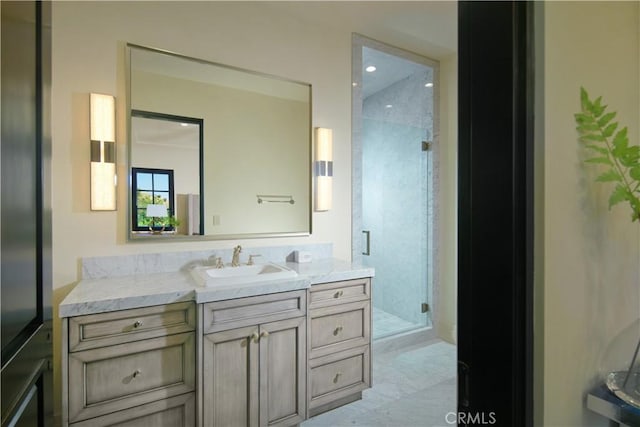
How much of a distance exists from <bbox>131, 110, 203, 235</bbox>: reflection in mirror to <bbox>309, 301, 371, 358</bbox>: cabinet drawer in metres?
1.01

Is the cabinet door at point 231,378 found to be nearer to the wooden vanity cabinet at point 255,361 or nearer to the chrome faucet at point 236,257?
the wooden vanity cabinet at point 255,361

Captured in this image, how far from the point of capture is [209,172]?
2.21m

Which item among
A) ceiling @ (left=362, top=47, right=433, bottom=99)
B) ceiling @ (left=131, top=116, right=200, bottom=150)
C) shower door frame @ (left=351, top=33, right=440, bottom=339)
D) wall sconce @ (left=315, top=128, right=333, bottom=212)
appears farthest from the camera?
ceiling @ (left=362, top=47, right=433, bottom=99)

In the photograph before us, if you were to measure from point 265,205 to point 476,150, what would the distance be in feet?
6.32

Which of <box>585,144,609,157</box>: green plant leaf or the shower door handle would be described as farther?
the shower door handle

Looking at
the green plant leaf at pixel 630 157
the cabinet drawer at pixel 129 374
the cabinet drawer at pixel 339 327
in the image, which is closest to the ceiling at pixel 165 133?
the cabinet drawer at pixel 129 374

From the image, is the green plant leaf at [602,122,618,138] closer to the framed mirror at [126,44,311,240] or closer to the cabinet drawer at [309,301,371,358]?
the cabinet drawer at [309,301,371,358]

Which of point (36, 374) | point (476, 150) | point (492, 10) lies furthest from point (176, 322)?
point (492, 10)

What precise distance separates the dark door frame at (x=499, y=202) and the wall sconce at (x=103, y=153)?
190 cm

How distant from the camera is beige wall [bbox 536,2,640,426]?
2.22 feet

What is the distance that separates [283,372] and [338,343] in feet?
1.40

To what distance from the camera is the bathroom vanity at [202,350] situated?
1415 millimetres

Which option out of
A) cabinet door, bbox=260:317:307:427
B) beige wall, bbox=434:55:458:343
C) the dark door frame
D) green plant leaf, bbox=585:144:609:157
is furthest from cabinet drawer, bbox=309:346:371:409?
green plant leaf, bbox=585:144:609:157

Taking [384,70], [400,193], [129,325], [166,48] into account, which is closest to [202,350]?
[129,325]
